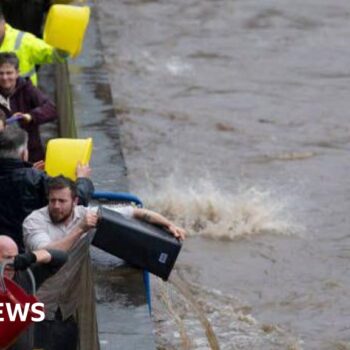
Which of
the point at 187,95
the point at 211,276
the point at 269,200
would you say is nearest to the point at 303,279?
the point at 211,276

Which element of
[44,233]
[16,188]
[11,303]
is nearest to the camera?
[11,303]

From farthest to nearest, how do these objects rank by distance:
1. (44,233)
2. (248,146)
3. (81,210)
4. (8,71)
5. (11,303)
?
(248,146)
(8,71)
(81,210)
(44,233)
(11,303)

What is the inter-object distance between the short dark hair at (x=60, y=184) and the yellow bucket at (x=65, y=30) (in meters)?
3.19

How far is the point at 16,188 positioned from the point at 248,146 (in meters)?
7.36

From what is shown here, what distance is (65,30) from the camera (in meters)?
10.8

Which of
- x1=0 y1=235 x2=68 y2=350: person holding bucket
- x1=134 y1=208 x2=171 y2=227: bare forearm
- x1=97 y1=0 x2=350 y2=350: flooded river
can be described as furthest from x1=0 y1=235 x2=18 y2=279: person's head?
x1=97 y1=0 x2=350 y2=350: flooded river

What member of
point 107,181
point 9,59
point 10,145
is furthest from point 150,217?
point 9,59

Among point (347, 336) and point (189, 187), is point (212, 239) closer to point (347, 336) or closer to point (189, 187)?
point (189, 187)

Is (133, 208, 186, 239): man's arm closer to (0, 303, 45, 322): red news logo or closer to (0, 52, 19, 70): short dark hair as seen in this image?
(0, 303, 45, 322): red news logo

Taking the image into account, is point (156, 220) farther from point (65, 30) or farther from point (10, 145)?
point (65, 30)

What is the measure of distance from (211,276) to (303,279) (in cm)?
67

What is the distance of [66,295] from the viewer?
755cm

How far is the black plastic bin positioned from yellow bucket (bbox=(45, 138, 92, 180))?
2.36 ft

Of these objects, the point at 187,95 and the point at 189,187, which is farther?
the point at 187,95
